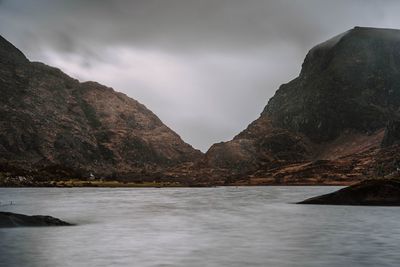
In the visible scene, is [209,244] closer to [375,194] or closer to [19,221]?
[19,221]

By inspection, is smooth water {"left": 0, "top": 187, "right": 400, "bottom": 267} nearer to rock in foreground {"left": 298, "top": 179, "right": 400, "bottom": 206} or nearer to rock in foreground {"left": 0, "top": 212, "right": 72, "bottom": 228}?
rock in foreground {"left": 0, "top": 212, "right": 72, "bottom": 228}

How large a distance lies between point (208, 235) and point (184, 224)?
1430 centimetres

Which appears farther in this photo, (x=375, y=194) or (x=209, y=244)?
(x=375, y=194)

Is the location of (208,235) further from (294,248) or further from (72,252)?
(72,252)

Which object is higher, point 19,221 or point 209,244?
point 19,221

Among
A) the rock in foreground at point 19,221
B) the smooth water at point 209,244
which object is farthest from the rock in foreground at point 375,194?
the rock in foreground at point 19,221

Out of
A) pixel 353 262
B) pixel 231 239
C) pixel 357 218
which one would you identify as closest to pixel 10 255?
pixel 231 239

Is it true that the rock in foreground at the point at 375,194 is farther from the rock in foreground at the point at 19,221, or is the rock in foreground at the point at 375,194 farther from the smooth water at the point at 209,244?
the rock in foreground at the point at 19,221

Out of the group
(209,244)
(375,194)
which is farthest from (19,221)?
(375,194)

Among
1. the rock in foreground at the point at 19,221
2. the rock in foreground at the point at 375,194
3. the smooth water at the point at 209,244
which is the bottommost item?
the smooth water at the point at 209,244

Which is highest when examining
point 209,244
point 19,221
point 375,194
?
point 375,194

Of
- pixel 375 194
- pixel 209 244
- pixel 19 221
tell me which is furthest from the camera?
pixel 375 194

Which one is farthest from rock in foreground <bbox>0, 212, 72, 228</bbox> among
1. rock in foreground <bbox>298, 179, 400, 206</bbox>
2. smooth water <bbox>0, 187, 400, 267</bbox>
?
rock in foreground <bbox>298, 179, 400, 206</bbox>

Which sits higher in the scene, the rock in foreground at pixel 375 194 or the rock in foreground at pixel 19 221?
the rock in foreground at pixel 375 194
